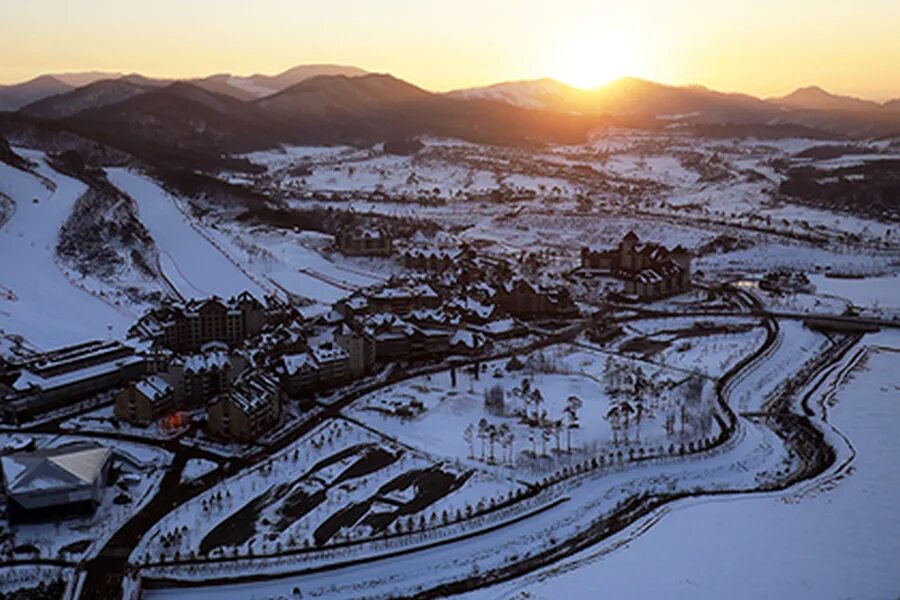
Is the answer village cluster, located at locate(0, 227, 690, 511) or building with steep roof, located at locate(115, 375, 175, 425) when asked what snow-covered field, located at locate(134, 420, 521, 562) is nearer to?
village cluster, located at locate(0, 227, 690, 511)

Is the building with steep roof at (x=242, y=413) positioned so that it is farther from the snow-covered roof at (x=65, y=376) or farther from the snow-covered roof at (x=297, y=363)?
the snow-covered roof at (x=65, y=376)

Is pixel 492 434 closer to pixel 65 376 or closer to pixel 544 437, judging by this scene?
pixel 544 437

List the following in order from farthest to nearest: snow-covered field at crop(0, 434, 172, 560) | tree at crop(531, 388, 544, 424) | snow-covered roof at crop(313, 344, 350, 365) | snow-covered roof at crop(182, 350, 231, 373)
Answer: snow-covered roof at crop(313, 344, 350, 365)
tree at crop(531, 388, 544, 424)
snow-covered roof at crop(182, 350, 231, 373)
snow-covered field at crop(0, 434, 172, 560)

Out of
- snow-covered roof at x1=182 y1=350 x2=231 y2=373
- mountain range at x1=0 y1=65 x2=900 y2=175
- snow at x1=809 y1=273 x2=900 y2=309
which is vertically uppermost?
mountain range at x1=0 y1=65 x2=900 y2=175

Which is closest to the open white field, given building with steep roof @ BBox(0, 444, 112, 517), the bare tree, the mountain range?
the bare tree

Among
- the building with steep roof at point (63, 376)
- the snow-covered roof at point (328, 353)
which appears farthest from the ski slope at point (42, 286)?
the snow-covered roof at point (328, 353)

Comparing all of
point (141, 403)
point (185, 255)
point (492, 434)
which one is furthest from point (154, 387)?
point (185, 255)

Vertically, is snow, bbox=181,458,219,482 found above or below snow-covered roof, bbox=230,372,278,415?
below

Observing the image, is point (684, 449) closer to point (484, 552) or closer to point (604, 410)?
point (604, 410)
